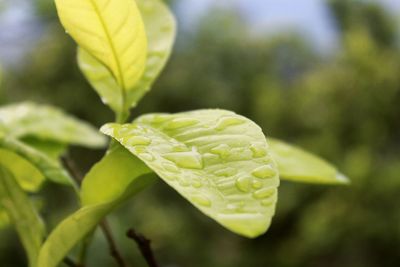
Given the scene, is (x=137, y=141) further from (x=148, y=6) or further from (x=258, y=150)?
(x=148, y=6)

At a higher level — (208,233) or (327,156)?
(327,156)

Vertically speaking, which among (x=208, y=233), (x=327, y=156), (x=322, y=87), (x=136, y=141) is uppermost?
(x=136, y=141)

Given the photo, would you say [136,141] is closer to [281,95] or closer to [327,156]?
[327,156]

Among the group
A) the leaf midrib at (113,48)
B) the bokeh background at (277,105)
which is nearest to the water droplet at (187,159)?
the leaf midrib at (113,48)

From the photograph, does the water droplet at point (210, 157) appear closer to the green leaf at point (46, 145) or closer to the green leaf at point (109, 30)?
the green leaf at point (109, 30)

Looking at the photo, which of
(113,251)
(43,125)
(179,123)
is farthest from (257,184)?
(43,125)

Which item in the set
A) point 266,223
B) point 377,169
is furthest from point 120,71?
point 377,169
